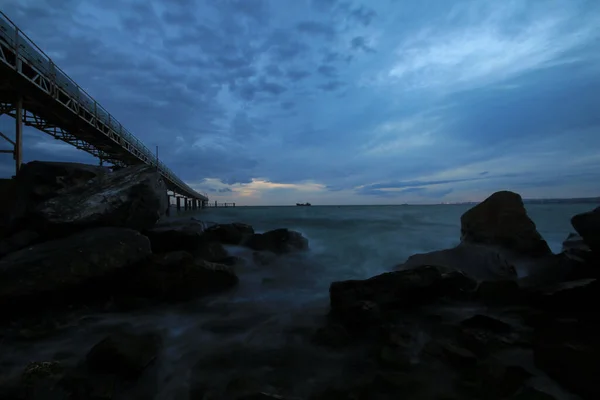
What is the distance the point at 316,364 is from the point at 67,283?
4.31 m

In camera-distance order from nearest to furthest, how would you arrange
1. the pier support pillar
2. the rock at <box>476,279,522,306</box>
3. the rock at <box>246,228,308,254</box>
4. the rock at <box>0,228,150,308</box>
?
1. the rock at <box>0,228,150,308</box>
2. the rock at <box>476,279,522,306</box>
3. the rock at <box>246,228,308,254</box>
4. the pier support pillar

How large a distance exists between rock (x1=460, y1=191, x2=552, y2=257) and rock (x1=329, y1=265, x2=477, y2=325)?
4.12 m

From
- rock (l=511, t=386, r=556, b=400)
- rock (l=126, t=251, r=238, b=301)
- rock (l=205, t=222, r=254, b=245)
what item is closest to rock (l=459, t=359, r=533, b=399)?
rock (l=511, t=386, r=556, b=400)

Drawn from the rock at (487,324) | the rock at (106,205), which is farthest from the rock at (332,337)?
the rock at (106,205)

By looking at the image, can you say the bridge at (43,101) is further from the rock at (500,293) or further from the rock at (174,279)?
the rock at (500,293)

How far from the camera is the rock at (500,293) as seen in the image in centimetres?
466

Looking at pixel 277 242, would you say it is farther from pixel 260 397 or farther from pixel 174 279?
pixel 260 397

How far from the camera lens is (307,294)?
641 cm

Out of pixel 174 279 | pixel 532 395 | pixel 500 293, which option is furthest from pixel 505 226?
pixel 174 279

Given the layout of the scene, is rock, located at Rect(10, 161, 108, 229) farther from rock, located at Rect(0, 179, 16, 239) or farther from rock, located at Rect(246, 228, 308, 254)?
rock, located at Rect(246, 228, 308, 254)

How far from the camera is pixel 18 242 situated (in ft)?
21.2

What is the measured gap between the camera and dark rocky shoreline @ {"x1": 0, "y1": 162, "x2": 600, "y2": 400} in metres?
A: 2.96

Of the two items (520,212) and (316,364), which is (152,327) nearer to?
(316,364)

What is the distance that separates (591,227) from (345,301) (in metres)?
4.50
